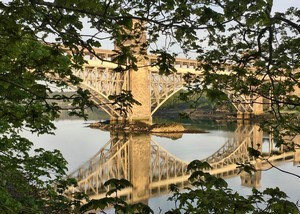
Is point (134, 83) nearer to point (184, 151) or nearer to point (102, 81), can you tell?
point (102, 81)

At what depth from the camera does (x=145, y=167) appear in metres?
19.5

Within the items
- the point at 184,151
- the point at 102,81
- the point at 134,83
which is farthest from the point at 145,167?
the point at 134,83

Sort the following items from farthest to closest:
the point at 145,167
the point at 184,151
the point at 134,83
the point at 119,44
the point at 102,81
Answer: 1. the point at 134,83
2. the point at 102,81
3. the point at 184,151
4. the point at 145,167
5. the point at 119,44

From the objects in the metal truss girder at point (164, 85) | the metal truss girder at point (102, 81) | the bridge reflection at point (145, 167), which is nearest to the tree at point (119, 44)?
the bridge reflection at point (145, 167)

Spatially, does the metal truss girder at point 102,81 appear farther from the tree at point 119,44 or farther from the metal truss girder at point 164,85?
Answer: the tree at point 119,44

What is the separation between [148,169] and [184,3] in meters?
16.4

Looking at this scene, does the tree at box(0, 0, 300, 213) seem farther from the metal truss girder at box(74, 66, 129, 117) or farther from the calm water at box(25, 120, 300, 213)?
the metal truss girder at box(74, 66, 129, 117)

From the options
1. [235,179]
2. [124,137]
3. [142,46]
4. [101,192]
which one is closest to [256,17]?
[142,46]

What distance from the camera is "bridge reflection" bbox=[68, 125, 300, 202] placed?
1532cm

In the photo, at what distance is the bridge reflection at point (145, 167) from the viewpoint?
50.3 ft

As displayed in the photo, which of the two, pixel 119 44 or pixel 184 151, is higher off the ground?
pixel 119 44

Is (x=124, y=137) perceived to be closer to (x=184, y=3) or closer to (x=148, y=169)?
(x=148, y=169)

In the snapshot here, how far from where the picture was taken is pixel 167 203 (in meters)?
12.7

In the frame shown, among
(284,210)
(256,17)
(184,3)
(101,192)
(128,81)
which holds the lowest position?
(101,192)
